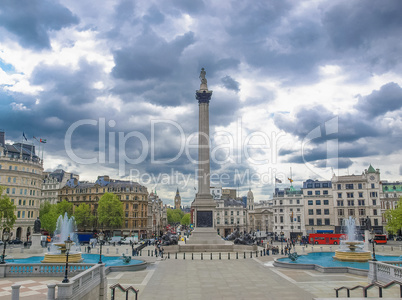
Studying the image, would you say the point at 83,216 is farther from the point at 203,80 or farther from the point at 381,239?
the point at 381,239

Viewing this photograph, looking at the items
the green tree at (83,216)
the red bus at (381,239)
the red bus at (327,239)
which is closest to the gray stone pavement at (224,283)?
the red bus at (327,239)

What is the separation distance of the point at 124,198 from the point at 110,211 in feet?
38.1

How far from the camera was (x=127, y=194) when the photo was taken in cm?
9812

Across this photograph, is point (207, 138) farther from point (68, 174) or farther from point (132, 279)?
point (68, 174)

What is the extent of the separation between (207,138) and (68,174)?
72699 millimetres

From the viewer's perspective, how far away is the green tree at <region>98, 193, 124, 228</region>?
85.9 m

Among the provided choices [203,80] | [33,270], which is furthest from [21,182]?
[33,270]

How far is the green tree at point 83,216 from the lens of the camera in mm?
91750

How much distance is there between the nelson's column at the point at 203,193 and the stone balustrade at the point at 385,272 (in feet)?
104

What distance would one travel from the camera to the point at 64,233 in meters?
44.2

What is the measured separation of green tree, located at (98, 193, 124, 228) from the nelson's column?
35.8m

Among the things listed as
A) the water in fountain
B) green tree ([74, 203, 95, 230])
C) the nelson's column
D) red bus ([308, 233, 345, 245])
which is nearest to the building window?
red bus ([308, 233, 345, 245])

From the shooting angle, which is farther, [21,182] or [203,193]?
[21,182]

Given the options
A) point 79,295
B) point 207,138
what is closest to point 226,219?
point 207,138
